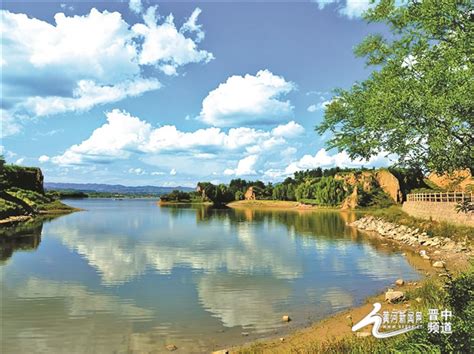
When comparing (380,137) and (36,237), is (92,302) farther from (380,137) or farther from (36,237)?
(36,237)

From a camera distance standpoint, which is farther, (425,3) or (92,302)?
(92,302)

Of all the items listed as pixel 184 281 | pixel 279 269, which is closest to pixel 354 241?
pixel 279 269

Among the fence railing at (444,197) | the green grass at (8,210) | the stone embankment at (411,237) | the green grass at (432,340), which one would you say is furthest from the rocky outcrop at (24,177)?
the green grass at (432,340)

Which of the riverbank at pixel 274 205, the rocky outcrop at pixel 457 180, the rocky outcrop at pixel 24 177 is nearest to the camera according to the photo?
the rocky outcrop at pixel 457 180

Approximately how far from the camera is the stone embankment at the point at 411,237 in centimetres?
3244

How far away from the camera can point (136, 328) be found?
1554cm

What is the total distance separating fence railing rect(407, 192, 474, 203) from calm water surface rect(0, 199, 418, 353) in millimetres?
9920

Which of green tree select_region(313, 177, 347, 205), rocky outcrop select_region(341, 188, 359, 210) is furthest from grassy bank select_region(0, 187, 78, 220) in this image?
rocky outcrop select_region(341, 188, 359, 210)

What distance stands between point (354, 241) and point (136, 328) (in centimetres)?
3582

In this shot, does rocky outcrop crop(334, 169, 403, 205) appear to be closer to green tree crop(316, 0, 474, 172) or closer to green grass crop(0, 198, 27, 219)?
green grass crop(0, 198, 27, 219)

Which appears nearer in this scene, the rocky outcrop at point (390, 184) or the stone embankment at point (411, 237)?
the stone embankment at point (411, 237)

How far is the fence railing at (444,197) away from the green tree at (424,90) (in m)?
21.7

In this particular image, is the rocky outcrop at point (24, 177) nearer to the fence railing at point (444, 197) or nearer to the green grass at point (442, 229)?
the fence railing at point (444, 197)

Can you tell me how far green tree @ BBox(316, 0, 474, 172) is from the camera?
12992 mm
